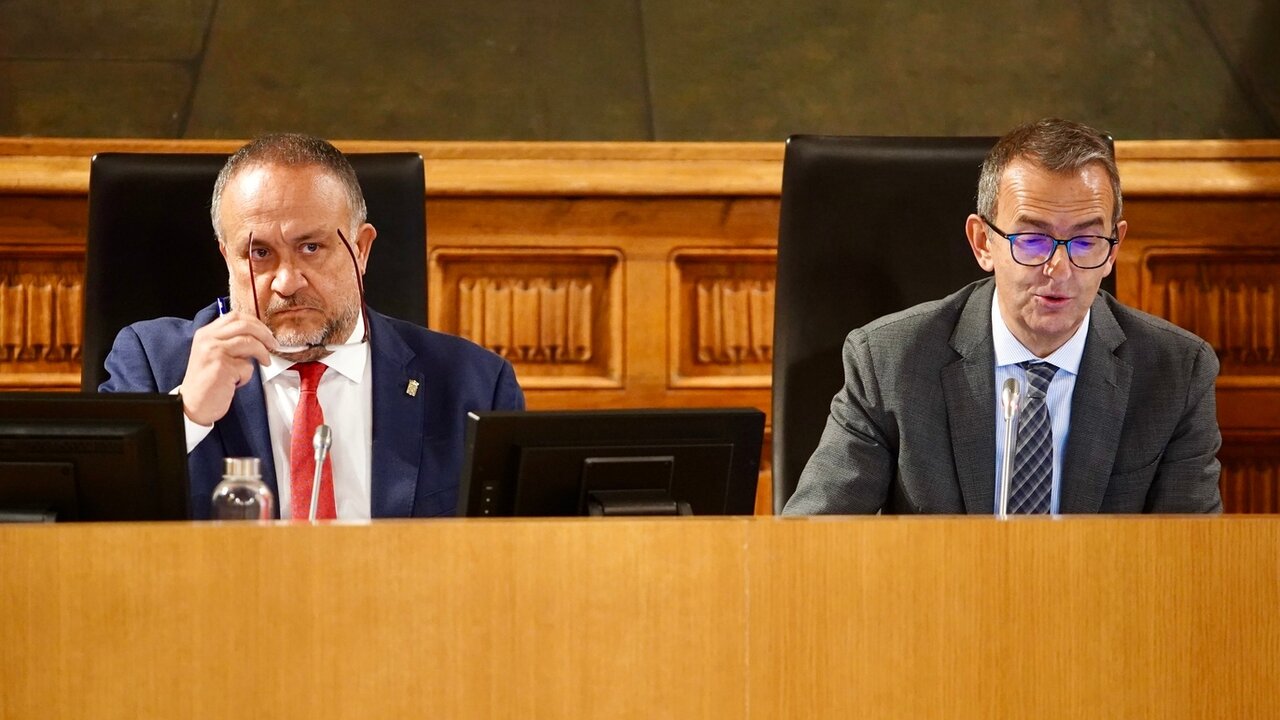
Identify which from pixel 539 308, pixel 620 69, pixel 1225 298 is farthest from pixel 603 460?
pixel 1225 298

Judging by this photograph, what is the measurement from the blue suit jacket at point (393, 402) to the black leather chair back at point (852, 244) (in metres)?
0.42

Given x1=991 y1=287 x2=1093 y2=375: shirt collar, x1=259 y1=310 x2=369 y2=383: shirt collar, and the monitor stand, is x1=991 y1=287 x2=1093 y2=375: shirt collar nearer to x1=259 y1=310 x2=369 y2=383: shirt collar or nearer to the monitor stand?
the monitor stand

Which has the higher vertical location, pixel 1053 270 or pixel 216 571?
pixel 1053 270

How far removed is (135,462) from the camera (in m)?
1.17

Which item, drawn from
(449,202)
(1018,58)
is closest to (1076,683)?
(449,202)

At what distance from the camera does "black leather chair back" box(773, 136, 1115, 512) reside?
1.97 m

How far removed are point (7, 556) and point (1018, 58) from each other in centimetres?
217

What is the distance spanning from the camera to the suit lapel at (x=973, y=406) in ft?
6.01

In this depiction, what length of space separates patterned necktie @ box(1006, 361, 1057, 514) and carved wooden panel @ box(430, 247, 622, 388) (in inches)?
34.3

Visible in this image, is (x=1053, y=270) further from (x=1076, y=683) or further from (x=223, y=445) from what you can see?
(x=223, y=445)

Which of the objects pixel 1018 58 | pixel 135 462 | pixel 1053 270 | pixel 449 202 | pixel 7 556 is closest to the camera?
pixel 7 556

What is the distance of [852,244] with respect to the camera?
1977 millimetres

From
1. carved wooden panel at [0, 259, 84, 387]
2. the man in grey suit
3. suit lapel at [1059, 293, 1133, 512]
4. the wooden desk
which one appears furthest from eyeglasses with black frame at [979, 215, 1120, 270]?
carved wooden panel at [0, 259, 84, 387]

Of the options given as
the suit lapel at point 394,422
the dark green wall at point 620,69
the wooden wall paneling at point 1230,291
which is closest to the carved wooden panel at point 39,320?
the dark green wall at point 620,69
